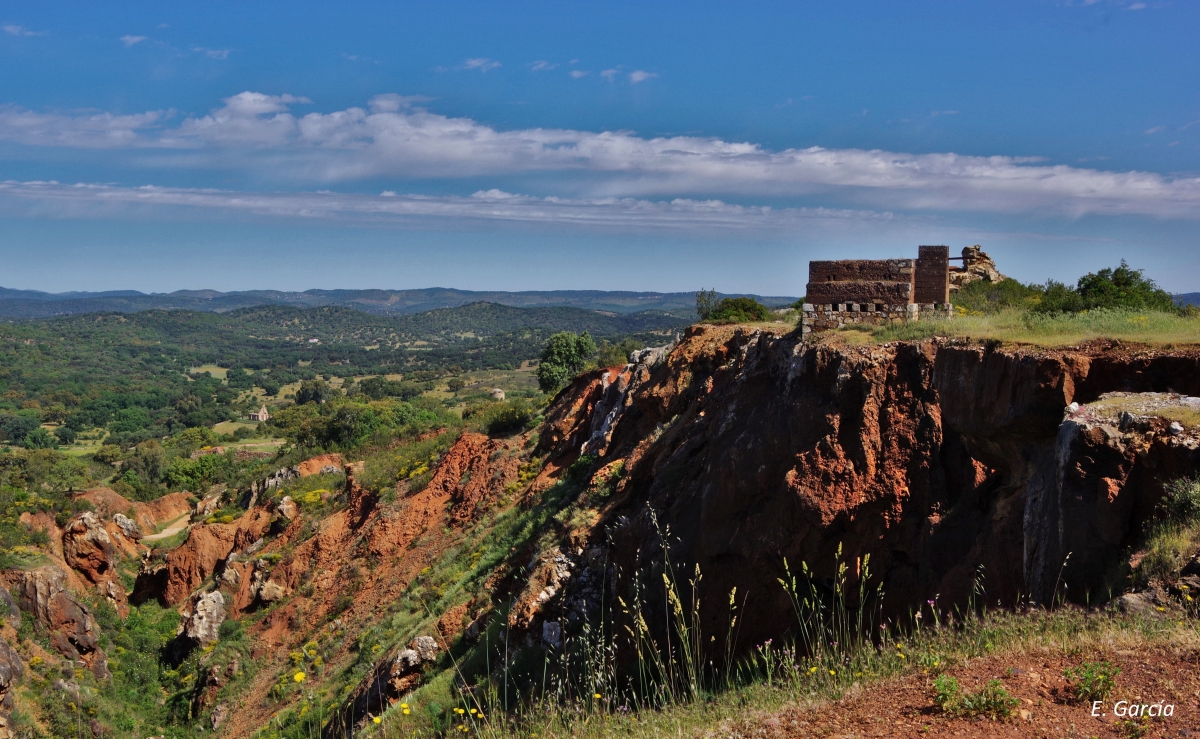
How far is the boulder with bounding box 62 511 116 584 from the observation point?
92.6ft

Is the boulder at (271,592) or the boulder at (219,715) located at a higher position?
the boulder at (271,592)

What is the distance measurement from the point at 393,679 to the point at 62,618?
53.1 ft

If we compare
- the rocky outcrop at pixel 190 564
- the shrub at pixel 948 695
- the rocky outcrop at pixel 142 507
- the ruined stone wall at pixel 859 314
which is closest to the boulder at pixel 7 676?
the rocky outcrop at pixel 190 564

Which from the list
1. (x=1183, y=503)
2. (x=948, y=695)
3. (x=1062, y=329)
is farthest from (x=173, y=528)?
(x=1183, y=503)

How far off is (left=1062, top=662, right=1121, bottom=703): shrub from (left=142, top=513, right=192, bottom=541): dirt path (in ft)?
129

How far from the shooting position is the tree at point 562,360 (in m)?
46.4

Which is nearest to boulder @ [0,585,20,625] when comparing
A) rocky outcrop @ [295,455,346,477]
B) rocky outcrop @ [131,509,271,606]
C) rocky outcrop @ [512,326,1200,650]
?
rocky outcrop @ [131,509,271,606]

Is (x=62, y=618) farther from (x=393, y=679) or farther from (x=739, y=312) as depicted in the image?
(x=739, y=312)

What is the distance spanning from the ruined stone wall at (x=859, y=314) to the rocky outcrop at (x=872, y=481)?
547mm

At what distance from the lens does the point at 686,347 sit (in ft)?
72.8

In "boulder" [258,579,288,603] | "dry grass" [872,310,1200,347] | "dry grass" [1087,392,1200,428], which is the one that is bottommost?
"boulder" [258,579,288,603]

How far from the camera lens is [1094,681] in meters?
5.07

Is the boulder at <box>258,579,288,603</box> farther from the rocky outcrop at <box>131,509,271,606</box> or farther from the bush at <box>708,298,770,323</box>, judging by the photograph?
the bush at <box>708,298,770,323</box>

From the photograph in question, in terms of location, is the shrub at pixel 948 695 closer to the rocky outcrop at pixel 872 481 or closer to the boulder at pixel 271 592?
the rocky outcrop at pixel 872 481
